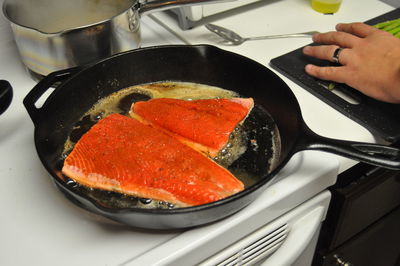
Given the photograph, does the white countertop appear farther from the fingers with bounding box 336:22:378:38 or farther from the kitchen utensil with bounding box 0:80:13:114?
the kitchen utensil with bounding box 0:80:13:114

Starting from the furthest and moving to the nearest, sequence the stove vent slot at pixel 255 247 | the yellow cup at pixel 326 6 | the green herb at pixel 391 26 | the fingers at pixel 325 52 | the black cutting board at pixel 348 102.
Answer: the yellow cup at pixel 326 6, the green herb at pixel 391 26, the fingers at pixel 325 52, the black cutting board at pixel 348 102, the stove vent slot at pixel 255 247

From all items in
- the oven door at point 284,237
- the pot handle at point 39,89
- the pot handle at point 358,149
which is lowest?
the oven door at point 284,237

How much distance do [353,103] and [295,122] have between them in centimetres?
20

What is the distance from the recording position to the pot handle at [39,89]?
738 millimetres

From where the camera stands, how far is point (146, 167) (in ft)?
2.36

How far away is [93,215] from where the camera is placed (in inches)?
26.6

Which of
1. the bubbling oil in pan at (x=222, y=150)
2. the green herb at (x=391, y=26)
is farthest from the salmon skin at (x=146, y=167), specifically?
the green herb at (x=391, y=26)

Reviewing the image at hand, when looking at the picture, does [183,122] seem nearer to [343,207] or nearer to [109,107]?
[109,107]

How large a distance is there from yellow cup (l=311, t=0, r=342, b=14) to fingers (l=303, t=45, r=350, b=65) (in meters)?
0.27

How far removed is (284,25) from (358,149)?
0.61 metres

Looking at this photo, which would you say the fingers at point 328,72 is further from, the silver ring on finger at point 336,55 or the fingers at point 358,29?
the fingers at point 358,29

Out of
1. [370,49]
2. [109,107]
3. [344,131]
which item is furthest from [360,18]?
[109,107]

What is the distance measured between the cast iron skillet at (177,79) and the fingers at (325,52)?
0.19m

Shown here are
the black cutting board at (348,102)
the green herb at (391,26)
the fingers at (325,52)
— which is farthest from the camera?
the green herb at (391,26)
